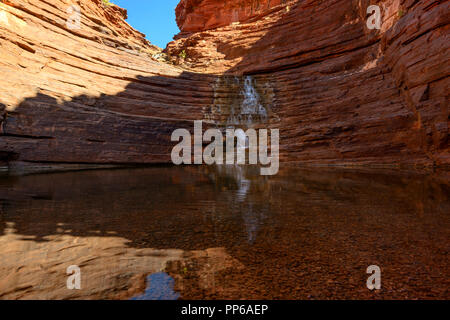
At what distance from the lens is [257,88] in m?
22.1

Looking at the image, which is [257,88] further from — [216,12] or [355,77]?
[216,12]

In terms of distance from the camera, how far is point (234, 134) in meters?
19.1

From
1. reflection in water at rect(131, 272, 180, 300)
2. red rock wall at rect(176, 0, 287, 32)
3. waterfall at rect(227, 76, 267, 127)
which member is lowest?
reflection in water at rect(131, 272, 180, 300)

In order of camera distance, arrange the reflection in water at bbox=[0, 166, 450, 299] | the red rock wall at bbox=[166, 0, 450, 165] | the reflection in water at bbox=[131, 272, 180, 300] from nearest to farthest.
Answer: the reflection in water at bbox=[131, 272, 180, 300] < the reflection in water at bbox=[0, 166, 450, 299] < the red rock wall at bbox=[166, 0, 450, 165]

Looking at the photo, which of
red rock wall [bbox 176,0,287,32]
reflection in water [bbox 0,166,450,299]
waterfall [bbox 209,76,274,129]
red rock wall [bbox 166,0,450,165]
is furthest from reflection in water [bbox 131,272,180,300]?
red rock wall [bbox 176,0,287,32]

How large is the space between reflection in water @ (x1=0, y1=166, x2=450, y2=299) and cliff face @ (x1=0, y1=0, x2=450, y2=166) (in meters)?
9.98

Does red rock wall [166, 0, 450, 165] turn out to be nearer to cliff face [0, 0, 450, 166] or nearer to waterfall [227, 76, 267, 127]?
cliff face [0, 0, 450, 166]

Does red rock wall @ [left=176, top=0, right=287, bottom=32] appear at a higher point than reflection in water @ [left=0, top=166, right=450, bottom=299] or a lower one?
higher

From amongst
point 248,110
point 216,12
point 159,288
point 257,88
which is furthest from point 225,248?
point 216,12

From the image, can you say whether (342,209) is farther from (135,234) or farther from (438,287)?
(135,234)

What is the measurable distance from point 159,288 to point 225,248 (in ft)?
2.88

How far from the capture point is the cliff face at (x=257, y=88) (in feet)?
41.2

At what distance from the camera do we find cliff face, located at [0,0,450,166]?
12.6 m
